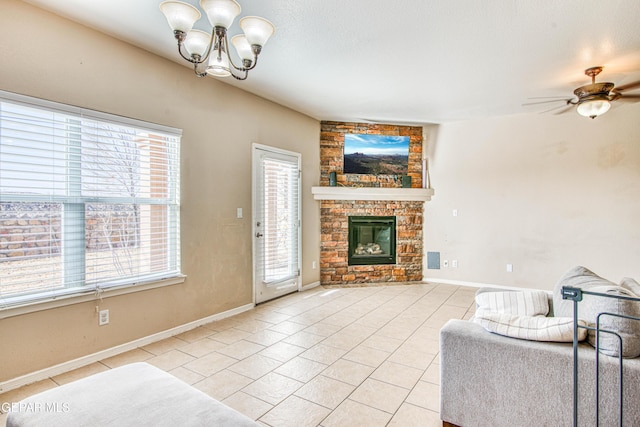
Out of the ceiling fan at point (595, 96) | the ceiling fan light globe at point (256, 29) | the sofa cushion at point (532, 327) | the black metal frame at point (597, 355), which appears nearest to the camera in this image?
the black metal frame at point (597, 355)

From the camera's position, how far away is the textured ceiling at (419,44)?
2346 millimetres

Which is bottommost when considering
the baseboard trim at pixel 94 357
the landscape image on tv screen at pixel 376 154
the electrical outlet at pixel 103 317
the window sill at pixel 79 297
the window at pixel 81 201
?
the baseboard trim at pixel 94 357

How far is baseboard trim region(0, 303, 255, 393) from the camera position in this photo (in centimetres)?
230

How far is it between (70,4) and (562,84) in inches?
186

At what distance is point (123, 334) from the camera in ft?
9.43

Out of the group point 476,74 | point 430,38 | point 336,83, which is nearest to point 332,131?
point 336,83

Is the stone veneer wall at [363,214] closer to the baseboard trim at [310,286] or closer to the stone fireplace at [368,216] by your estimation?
the stone fireplace at [368,216]

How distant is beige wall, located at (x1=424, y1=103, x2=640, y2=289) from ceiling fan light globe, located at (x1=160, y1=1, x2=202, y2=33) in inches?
183

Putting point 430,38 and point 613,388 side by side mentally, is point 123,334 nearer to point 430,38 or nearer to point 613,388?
point 613,388

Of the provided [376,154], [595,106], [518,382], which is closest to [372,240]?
[376,154]

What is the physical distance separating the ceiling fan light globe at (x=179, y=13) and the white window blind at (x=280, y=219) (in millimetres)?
2465

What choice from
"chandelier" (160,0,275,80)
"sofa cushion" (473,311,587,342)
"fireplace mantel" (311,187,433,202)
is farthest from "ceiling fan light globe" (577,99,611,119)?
"chandelier" (160,0,275,80)

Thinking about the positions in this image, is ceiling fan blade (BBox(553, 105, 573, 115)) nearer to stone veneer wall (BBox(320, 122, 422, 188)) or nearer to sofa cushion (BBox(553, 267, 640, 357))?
stone veneer wall (BBox(320, 122, 422, 188))

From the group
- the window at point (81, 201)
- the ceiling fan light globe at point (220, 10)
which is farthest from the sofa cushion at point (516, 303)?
the window at point (81, 201)
